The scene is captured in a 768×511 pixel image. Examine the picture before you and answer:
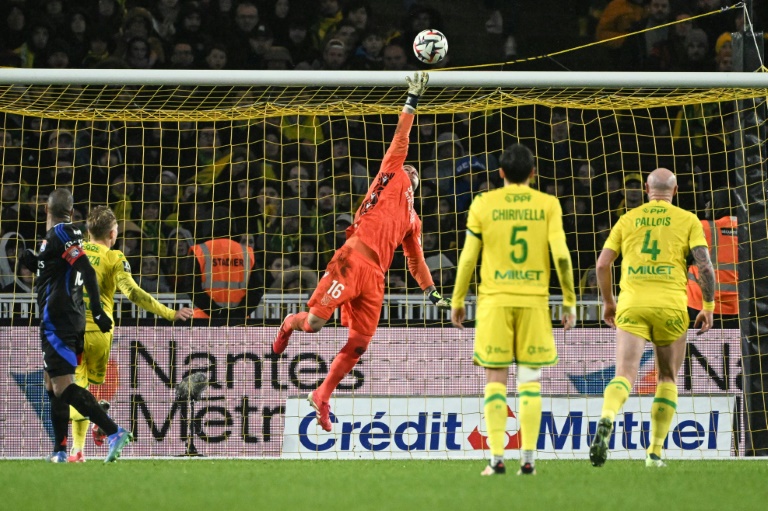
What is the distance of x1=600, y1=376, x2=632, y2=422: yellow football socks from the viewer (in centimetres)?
734

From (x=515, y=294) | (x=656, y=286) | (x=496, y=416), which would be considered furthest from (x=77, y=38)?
(x=496, y=416)

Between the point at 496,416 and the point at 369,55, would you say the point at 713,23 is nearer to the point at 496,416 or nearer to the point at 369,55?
the point at 369,55

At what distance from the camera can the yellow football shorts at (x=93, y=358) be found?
855 cm

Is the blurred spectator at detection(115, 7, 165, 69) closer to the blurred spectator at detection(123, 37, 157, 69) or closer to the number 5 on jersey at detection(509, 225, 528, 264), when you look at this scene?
the blurred spectator at detection(123, 37, 157, 69)

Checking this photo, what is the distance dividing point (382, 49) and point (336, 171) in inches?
83.3

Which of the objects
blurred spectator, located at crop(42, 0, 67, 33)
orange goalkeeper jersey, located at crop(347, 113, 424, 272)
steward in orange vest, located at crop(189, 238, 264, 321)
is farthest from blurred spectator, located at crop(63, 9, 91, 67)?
orange goalkeeper jersey, located at crop(347, 113, 424, 272)

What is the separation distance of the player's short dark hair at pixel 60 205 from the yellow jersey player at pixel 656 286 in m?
3.64

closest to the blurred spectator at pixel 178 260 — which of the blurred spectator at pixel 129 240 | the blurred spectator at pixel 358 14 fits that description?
the blurred spectator at pixel 129 240

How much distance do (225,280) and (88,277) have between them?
3479mm

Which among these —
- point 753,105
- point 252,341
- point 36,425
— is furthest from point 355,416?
point 753,105

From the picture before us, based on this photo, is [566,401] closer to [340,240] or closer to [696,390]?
[696,390]

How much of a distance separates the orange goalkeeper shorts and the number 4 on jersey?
2.13 meters

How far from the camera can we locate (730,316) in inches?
434

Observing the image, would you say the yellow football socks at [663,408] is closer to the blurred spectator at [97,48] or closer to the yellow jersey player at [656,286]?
the yellow jersey player at [656,286]
